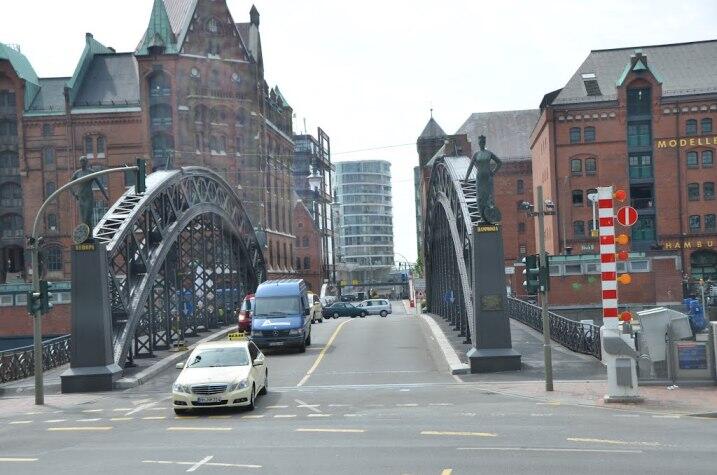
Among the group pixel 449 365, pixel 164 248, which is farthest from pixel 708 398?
pixel 164 248

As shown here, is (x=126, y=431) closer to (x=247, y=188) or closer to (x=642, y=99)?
(x=642, y=99)

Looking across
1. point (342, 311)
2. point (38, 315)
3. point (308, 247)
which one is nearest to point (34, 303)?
point (38, 315)

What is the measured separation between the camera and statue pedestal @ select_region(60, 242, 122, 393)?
26.0 metres

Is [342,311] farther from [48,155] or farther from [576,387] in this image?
[576,387]

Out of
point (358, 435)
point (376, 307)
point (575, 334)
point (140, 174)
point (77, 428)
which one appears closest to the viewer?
point (358, 435)

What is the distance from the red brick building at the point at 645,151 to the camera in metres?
71.7

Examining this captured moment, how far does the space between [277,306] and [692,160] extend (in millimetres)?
47887

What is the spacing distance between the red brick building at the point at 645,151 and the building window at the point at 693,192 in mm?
70

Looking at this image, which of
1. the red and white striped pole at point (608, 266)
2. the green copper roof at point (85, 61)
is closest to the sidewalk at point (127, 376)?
the red and white striped pole at point (608, 266)

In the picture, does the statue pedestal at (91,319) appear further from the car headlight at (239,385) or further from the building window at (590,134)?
the building window at (590,134)

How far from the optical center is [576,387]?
72.1ft

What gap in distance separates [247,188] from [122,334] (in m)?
57.3

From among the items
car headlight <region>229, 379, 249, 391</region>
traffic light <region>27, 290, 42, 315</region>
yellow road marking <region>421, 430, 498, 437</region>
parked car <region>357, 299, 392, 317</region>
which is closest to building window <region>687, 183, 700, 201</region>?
parked car <region>357, 299, 392, 317</region>

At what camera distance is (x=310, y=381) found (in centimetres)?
2586
